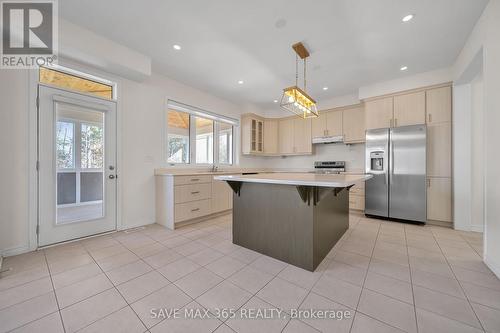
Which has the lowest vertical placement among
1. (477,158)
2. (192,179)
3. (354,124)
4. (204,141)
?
(192,179)

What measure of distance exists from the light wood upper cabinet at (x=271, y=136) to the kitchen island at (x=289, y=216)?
3.06 metres

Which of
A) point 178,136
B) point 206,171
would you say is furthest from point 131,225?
point 178,136

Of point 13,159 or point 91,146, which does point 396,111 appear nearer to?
point 91,146

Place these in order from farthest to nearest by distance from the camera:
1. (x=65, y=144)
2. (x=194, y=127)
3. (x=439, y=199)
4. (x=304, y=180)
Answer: (x=194, y=127), (x=439, y=199), (x=65, y=144), (x=304, y=180)

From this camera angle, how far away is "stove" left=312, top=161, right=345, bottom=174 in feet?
15.3

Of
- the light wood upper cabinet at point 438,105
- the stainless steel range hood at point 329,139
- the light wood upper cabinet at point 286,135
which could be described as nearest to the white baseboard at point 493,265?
the light wood upper cabinet at point 438,105

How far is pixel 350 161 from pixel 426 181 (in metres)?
1.50

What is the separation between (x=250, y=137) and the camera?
5.14 metres

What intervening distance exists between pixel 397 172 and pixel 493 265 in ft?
6.27

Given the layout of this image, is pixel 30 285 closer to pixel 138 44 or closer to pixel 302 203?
pixel 302 203

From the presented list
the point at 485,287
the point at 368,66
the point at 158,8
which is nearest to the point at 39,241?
the point at 158,8

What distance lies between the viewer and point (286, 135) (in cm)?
548

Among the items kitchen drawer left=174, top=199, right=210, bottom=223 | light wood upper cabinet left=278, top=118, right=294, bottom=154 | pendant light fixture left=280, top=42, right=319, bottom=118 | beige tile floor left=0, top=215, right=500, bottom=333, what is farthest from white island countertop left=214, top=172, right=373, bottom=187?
light wood upper cabinet left=278, top=118, right=294, bottom=154

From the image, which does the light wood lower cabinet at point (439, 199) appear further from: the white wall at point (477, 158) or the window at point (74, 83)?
the window at point (74, 83)
